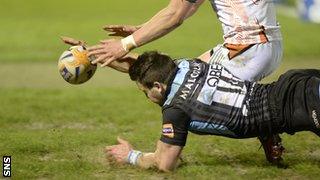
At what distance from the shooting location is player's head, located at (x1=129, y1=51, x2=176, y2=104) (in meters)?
6.69

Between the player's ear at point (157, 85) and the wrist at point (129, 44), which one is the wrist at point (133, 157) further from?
the wrist at point (129, 44)

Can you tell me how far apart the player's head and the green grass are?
2.82ft

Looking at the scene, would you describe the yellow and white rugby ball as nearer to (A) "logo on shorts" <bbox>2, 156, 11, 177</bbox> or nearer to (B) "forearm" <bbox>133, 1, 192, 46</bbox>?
(B) "forearm" <bbox>133, 1, 192, 46</bbox>

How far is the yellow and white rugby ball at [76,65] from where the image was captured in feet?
24.8

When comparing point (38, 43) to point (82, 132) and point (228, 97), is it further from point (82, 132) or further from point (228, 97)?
point (228, 97)

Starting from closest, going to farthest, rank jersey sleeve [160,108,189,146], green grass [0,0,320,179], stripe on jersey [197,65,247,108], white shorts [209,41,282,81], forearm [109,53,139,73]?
jersey sleeve [160,108,189,146], stripe on jersey [197,65,247,108], green grass [0,0,320,179], white shorts [209,41,282,81], forearm [109,53,139,73]

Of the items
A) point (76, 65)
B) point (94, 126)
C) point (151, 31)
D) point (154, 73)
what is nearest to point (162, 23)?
point (151, 31)

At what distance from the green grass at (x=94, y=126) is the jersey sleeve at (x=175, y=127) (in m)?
0.40

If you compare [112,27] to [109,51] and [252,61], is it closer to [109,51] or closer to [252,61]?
[109,51]

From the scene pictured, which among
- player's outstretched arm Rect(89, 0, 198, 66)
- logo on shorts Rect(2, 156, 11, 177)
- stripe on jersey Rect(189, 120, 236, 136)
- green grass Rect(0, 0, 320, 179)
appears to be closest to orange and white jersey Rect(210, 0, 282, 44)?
player's outstretched arm Rect(89, 0, 198, 66)

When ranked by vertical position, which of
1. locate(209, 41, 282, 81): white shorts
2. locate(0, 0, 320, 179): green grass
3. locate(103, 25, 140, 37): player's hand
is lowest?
locate(0, 0, 320, 179): green grass

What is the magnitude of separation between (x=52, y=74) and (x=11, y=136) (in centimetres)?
708

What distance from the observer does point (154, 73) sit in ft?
22.0

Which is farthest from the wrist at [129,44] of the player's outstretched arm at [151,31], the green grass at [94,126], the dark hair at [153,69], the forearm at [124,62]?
the green grass at [94,126]
